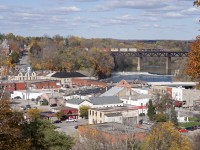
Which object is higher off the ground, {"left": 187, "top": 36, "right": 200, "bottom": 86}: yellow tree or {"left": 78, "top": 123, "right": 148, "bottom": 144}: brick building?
{"left": 187, "top": 36, "right": 200, "bottom": 86}: yellow tree

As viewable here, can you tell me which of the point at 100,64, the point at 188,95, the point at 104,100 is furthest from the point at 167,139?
the point at 100,64

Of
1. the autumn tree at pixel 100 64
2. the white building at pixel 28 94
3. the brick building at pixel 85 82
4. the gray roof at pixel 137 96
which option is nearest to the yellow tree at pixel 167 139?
the gray roof at pixel 137 96

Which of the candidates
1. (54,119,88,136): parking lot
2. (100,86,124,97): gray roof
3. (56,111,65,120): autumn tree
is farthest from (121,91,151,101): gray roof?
(56,111,65,120): autumn tree

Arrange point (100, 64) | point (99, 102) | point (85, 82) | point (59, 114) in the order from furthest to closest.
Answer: point (100, 64), point (85, 82), point (99, 102), point (59, 114)

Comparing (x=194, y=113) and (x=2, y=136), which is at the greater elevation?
(x=2, y=136)

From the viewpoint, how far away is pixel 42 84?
29094 millimetres

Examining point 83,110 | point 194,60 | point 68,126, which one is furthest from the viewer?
point 83,110

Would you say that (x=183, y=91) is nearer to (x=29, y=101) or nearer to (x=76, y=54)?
(x=29, y=101)

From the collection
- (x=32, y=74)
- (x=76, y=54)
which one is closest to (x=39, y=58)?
(x=76, y=54)

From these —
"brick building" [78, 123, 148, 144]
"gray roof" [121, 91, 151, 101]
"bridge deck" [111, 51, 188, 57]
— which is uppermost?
"bridge deck" [111, 51, 188, 57]

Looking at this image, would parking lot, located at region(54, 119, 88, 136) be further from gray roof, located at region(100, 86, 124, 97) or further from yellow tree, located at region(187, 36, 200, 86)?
yellow tree, located at region(187, 36, 200, 86)

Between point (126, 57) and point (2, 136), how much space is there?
5306cm

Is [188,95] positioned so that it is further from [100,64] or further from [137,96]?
[100,64]

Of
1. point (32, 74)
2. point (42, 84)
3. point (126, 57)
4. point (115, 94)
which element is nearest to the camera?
point (115, 94)
